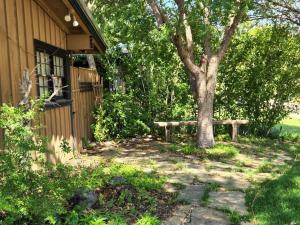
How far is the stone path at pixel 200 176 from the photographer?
5.30 m

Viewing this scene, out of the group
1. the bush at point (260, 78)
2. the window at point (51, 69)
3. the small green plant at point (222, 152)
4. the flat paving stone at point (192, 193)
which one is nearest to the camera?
the flat paving stone at point (192, 193)

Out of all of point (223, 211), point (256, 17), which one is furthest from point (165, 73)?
point (223, 211)

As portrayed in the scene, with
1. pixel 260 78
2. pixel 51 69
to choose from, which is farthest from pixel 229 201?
pixel 260 78

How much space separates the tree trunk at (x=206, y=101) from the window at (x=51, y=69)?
3256 millimetres

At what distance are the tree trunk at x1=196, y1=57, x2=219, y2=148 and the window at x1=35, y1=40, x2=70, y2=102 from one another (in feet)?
10.7

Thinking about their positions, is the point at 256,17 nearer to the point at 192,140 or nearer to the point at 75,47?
the point at 192,140

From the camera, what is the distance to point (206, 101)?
407 inches

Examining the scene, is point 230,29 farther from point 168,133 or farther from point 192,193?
point 192,193

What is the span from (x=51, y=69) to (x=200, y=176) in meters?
3.62

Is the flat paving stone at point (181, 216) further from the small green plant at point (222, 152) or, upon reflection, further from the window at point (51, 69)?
the small green plant at point (222, 152)

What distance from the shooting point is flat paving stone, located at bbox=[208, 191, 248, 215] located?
5547 mm

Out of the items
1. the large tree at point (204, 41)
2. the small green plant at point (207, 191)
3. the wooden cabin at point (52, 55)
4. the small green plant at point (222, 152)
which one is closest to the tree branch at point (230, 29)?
the large tree at point (204, 41)

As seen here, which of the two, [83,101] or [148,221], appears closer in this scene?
[148,221]

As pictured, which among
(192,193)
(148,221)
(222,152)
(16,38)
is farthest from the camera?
(222,152)
